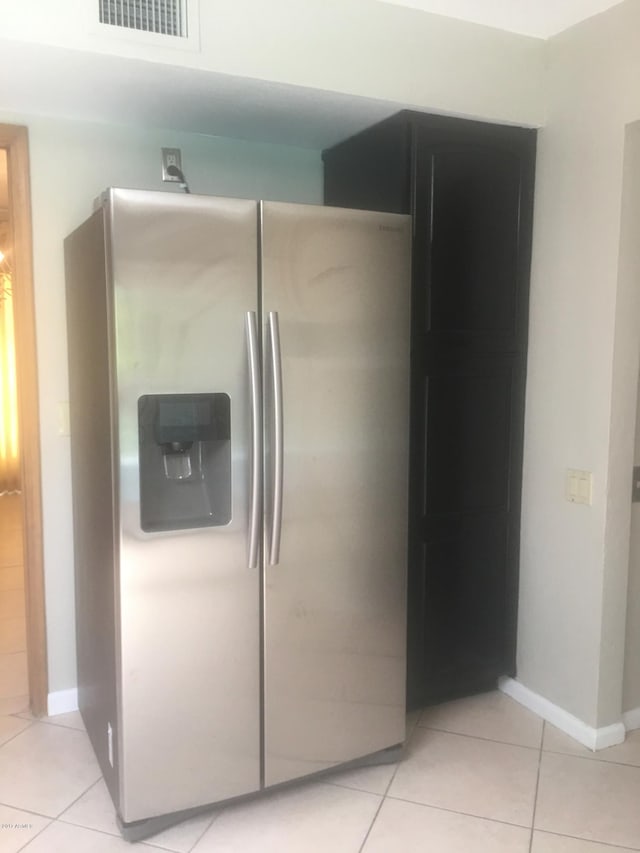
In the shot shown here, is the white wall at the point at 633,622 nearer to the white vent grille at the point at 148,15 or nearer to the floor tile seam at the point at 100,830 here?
the floor tile seam at the point at 100,830

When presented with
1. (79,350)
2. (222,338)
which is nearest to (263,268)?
(222,338)

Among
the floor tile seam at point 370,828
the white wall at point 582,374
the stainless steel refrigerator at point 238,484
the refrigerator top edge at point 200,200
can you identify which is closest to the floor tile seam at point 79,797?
the stainless steel refrigerator at point 238,484

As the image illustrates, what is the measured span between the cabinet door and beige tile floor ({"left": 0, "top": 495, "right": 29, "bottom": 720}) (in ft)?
5.08

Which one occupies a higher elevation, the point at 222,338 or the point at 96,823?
the point at 222,338

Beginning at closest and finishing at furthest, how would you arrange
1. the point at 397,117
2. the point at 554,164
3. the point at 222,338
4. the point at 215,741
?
the point at 222,338
the point at 215,741
the point at 397,117
the point at 554,164

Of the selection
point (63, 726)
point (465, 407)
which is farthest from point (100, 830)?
A: point (465, 407)

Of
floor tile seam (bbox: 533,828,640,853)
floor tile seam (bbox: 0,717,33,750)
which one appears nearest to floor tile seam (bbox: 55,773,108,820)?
floor tile seam (bbox: 0,717,33,750)

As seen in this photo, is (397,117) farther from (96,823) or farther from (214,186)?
(96,823)

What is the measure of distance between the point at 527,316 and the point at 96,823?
2.20 m

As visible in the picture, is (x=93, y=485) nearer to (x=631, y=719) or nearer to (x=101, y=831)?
(x=101, y=831)

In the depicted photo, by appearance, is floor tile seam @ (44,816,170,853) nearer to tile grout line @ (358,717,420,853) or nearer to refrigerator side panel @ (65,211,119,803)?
refrigerator side panel @ (65,211,119,803)

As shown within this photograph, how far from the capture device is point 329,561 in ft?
6.89

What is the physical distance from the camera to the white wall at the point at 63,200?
245cm

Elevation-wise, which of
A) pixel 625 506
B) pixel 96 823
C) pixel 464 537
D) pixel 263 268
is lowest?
pixel 96 823
